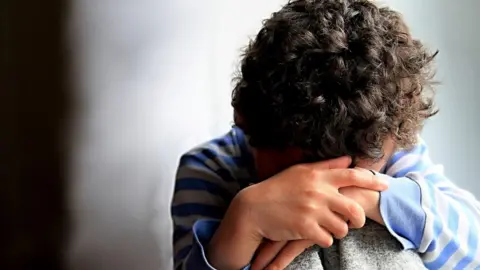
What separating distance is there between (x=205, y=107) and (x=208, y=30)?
101 millimetres

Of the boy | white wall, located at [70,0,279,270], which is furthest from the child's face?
white wall, located at [70,0,279,270]

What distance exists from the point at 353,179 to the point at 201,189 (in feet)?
0.67

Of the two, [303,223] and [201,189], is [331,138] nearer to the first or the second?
[303,223]

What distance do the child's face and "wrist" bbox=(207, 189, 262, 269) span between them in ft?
0.18

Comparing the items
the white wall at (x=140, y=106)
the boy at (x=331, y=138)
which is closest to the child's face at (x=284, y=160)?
the boy at (x=331, y=138)

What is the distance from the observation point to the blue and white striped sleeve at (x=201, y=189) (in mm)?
694

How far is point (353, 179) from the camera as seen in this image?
57 cm

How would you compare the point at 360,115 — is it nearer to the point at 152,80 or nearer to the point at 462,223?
the point at 462,223

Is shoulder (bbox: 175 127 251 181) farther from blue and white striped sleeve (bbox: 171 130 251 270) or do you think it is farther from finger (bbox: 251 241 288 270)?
finger (bbox: 251 241 288 270)

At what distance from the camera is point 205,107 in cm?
86

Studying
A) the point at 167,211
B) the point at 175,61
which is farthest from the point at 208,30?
the point at 167,211

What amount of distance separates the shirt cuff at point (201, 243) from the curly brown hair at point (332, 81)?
96 mm

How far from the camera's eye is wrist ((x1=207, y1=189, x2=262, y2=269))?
0.58 metres

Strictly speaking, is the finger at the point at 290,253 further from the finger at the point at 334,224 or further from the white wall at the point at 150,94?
the white wall at the point at 150,94
